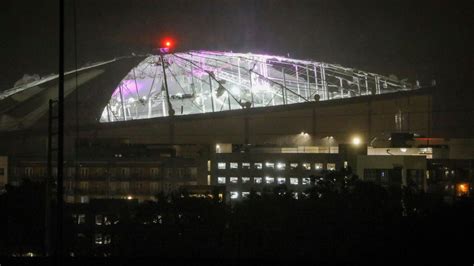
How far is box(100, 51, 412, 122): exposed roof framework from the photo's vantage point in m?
21.2

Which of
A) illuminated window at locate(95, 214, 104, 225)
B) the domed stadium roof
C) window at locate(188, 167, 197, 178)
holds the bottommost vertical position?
illuminated window at locate(95, 214, 104, 225)

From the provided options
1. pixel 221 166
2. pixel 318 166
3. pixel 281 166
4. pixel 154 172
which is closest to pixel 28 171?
pixel 154 172

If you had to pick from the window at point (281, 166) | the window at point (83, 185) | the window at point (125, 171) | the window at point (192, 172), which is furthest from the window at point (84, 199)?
the window at point (281, 166)

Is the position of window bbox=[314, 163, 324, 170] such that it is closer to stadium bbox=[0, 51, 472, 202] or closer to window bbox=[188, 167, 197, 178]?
stadium bbox=[0, 51, 472, 202]

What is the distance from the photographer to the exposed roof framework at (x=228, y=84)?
21234 mm

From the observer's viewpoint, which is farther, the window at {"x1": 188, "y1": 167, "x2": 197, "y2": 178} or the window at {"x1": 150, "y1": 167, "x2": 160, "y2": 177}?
the window at {"x1": 188, "y1": 167, "x2": 197, "y2": 178}

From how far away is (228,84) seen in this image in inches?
878

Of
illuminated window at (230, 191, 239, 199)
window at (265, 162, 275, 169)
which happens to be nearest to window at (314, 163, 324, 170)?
window at (265, 162, 275, 169)

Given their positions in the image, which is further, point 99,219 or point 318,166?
point 318,166

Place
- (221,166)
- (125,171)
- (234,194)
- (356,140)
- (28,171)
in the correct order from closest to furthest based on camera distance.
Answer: (125,171) → (234,194) → (28,171) → (221,166) → (356,140)

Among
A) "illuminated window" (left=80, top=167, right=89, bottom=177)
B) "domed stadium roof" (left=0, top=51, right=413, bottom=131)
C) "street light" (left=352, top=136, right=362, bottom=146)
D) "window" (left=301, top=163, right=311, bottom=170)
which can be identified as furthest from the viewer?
"domed stadium roof" (left=0, top=51, right=413, bottom=131)

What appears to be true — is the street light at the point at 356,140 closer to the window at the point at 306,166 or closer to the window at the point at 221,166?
the window at the point at 306,166

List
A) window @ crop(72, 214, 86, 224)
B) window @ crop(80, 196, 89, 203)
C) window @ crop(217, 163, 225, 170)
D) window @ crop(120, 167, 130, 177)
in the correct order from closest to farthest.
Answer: window @ crop(72, 214, 86, 224), window @ crop(80, 196, 89, 203), window @ crop(120, 167, 130, 177), window @ crop(217, 163, 225, 170)

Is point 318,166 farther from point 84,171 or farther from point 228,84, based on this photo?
point 84,171
